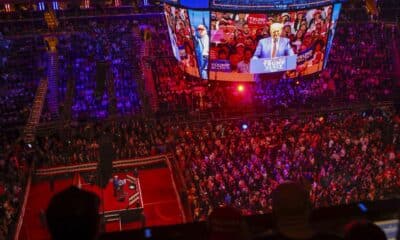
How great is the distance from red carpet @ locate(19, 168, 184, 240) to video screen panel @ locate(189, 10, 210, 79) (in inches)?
215

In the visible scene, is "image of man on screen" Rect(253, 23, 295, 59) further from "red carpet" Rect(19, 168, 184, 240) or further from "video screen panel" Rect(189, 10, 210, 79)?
"red carpet" Rect(19, 168, 184, 240)

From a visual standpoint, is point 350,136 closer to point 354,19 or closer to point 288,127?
point 288,127

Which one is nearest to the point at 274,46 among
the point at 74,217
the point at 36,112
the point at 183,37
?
the point at 183,37

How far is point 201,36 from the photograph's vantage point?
21000 mm

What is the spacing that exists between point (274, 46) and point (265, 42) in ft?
1.69

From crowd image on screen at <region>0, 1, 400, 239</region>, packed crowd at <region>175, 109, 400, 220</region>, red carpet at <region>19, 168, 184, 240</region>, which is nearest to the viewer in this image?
packed crowd at <region>175, 109, 400, 220</region>

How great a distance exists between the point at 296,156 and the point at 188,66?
8353 millimetres

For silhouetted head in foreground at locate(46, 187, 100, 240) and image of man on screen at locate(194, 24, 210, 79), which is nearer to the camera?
silhouetted head in foreground at locate(46, 187, 100, 240)

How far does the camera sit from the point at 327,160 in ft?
56.1

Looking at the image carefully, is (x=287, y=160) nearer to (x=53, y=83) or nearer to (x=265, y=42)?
(x=265, y=42)

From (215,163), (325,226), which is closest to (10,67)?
(215,163)

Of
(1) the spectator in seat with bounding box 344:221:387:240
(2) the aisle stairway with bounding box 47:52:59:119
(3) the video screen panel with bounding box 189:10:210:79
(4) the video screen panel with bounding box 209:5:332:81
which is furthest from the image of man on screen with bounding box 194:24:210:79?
(1) the spectator in seat with bounding box 344:221:387:240

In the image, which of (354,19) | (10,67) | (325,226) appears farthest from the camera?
(354,19)

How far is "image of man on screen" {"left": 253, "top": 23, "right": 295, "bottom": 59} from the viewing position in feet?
68.7
